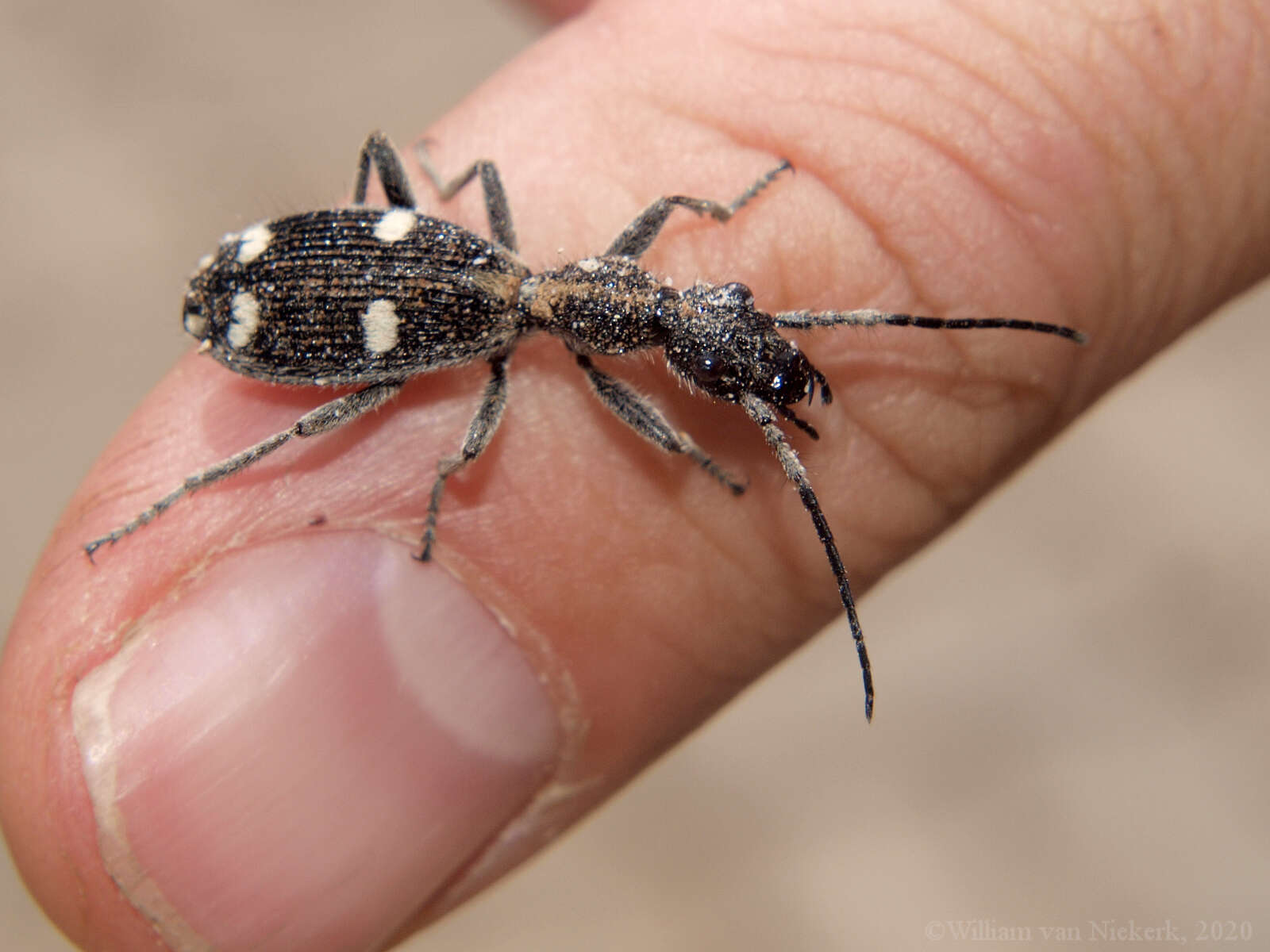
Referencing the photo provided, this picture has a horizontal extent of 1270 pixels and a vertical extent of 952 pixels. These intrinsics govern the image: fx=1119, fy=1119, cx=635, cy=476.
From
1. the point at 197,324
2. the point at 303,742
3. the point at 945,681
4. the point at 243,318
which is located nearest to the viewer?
the point at 303,742

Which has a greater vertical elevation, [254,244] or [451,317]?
[254,244]

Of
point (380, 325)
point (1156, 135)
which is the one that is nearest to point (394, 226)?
point (380, 325)

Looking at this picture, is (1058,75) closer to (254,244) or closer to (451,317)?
(451,317)

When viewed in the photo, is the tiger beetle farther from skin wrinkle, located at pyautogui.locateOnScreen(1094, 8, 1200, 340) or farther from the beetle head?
skin wrinkle, located at pyautogui.locateOnScreen(1094, 8, 1200, 340)

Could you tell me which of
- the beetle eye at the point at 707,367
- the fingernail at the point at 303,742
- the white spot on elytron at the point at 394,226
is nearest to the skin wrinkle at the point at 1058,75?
the beetle eye at the point at 707,367

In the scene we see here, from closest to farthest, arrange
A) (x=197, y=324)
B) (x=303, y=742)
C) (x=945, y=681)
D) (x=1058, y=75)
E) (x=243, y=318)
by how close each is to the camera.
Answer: (x=303, y=742) < (x=1058, y=75) < (x=243, y=318) < (x=197, y=324) < (x=945, y=681)

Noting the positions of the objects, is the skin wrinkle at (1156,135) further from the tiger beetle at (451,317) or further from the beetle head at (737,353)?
the beetle head at (737,353)

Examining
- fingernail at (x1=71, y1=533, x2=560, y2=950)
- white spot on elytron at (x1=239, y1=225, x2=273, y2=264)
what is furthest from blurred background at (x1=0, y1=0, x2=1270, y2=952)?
fingernail at (x1=71, y1=533, x2=560, y2=950)

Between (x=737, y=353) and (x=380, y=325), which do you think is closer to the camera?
(x=737, y=353)
